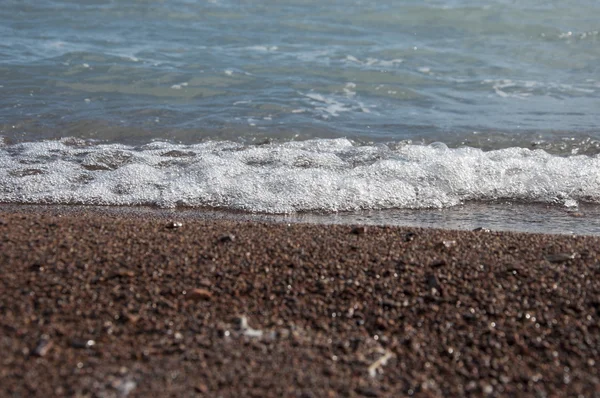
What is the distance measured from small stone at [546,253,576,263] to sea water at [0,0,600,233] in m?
1.07

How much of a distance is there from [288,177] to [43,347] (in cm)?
307

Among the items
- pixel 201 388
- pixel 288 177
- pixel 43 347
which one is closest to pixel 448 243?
pixel 201 388

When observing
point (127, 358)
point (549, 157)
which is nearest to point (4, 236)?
point (127, 358)

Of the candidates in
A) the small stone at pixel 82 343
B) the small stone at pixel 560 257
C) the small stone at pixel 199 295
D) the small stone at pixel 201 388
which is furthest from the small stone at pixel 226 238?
the small stone at pixel 560 257

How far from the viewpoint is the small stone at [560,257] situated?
11.8 ft

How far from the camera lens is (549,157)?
6.24 meters

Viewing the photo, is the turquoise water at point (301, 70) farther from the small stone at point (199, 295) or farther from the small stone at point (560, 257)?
the small stone at point (199, 295)

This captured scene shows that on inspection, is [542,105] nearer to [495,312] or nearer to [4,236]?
[495,312]

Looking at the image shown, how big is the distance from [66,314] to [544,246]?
2.45 meters

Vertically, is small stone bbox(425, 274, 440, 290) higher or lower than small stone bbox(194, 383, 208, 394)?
higher

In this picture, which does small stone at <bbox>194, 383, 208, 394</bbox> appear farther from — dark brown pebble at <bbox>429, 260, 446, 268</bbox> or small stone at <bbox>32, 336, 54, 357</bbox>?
dark brown pebble at <bbox>429, 260, 446, 268</bbox>

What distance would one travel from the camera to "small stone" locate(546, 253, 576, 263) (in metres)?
3.59

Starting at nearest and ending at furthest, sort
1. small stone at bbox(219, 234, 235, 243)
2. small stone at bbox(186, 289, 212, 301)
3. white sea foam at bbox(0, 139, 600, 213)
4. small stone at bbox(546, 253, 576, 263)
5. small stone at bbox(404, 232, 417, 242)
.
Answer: small stone at bbox(186, 289, 212, 301) < small stone at bbox(546, 253, 576, 263) < small stone at bbox(219, 234, 235, 243) < small stone at bbox(404, 232, 417, 242) < white sea foam at bbox(0, 139, 600, 213)

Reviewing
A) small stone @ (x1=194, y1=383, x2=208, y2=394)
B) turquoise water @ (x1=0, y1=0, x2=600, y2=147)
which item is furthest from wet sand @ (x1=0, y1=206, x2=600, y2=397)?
turquoise water @ (x1=0, y1=0, x2=600, y2=147)
